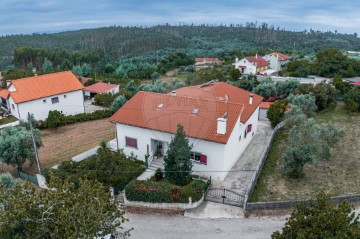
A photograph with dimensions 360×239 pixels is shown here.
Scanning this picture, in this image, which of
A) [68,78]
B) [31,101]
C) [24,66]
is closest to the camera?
[31,101]

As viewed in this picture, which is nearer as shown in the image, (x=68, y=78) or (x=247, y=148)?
(x=247, y=148)

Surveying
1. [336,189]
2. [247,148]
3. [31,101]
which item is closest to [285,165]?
[336,189]

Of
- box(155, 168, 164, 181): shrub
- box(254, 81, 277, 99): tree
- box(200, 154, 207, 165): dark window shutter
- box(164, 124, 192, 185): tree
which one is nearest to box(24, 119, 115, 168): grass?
box(155, 168, 164, 181): shrub

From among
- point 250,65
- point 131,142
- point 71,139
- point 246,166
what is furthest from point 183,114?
point 250,65

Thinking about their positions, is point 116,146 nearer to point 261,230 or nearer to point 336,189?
point 261,230

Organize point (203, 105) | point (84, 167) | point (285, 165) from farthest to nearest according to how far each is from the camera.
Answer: point (203, 105) → point (285, 165) → point (84, 167)

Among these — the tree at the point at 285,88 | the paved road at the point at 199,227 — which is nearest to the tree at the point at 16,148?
the paved road at the point at 199,227

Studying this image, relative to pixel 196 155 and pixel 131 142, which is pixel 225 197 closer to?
pixel 196 155
